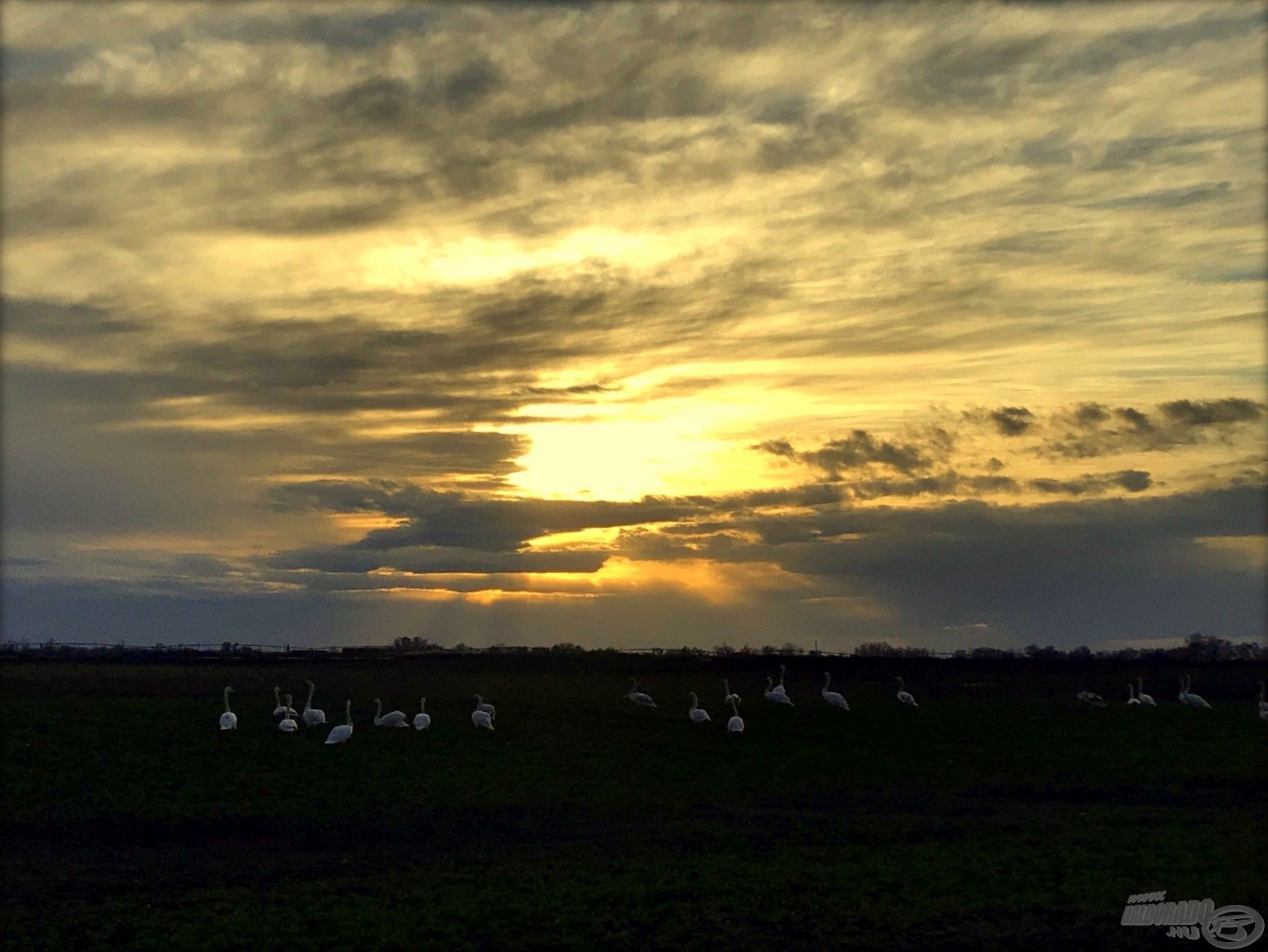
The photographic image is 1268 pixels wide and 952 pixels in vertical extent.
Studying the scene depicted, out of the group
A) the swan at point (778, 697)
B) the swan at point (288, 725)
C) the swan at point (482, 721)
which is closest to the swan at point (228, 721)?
the swan at point (288, 725)

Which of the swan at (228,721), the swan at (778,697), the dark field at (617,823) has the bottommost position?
the dark field at (617,823)

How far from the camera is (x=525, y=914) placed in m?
25.2

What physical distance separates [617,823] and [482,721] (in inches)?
584

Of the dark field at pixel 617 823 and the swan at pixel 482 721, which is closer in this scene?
the dark field at pixel 617 823

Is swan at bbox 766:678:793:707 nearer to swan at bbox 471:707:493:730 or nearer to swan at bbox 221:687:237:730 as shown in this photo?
swan at bbox 471:707:493:730

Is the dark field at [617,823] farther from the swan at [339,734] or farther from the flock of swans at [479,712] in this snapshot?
the flock of swans at [479,712]

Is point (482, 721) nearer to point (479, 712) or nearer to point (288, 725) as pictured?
point (479, 712)

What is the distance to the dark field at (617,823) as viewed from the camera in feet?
81.9

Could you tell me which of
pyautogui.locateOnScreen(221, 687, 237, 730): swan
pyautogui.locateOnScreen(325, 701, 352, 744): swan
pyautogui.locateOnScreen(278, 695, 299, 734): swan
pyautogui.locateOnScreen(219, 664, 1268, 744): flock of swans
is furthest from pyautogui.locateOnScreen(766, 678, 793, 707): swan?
pyautogui.locateOnScreen(221, 687, 237, 730): swan

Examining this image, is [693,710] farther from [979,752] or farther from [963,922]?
[963,922]

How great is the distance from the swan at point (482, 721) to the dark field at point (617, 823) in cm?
57

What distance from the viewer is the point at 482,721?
50656 mm

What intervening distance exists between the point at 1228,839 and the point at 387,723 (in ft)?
102

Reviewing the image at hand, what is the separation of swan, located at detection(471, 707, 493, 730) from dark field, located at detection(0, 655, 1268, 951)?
0.57 meters
